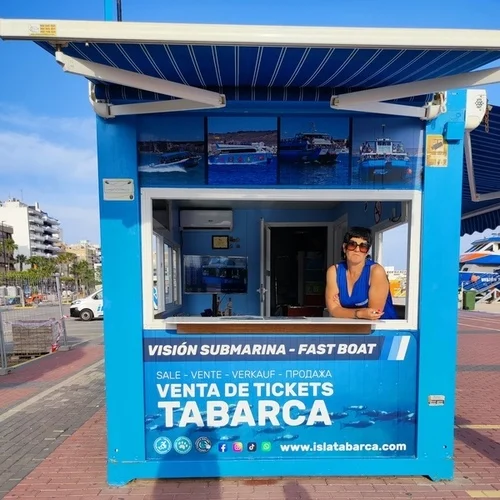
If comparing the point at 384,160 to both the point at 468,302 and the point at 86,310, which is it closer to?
the point at 86,310

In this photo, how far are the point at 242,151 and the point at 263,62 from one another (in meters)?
0.71

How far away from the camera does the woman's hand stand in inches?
111

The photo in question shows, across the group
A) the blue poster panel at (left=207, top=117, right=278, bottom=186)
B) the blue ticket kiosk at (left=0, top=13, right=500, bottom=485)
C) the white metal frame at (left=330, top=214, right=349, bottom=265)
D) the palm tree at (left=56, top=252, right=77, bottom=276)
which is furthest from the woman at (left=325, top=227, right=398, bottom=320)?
the palm tree at (left=56, top=252, right=77, bottom=276)

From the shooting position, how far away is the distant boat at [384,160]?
2816mm

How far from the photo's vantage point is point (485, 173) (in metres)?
5.10

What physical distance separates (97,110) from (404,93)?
6.88ft

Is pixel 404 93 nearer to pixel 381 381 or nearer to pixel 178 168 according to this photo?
pixel 178 168

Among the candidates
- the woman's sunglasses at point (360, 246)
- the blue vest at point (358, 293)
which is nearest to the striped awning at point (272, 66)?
the woman's sunglasses at point (360, 246)

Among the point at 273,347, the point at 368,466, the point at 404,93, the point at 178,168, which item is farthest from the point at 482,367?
the point at 178,168

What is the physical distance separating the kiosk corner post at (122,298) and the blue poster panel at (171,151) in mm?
81

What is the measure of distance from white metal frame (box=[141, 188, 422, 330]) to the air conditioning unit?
94.7 inches

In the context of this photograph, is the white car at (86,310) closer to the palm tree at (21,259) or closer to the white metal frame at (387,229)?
the white metal frame at (387,229)

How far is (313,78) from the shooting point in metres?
2.43

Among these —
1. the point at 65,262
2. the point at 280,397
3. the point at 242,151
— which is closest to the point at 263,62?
the point at 242,151
